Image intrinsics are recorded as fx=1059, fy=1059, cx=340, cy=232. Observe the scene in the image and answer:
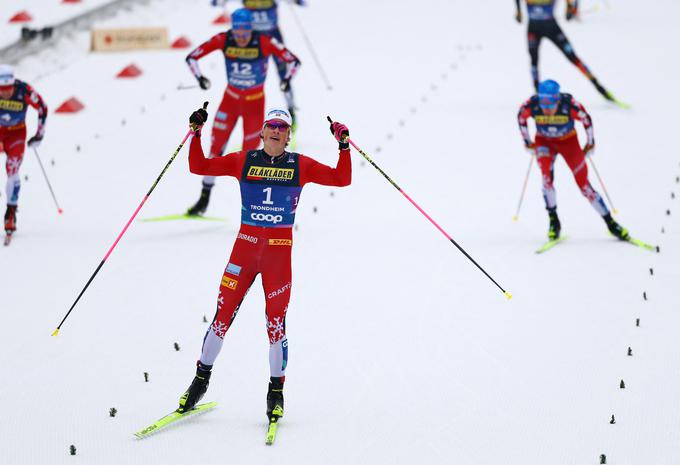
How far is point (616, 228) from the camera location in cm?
928

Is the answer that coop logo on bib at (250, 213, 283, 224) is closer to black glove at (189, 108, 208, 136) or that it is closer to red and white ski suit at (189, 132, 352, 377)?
red and white ski suit at (189, 132, 352, 377)

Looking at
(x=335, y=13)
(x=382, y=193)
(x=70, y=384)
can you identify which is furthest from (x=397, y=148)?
(x=335, y=13)

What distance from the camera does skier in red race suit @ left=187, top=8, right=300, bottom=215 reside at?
996 centimetres

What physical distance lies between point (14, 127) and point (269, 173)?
14.6ft

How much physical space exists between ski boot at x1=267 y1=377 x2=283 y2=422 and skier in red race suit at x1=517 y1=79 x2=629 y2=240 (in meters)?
4.04

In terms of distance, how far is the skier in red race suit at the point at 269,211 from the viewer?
5980mm

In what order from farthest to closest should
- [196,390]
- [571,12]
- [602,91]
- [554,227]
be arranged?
[571,12]
[602,91]
[554,227]
[196,390]

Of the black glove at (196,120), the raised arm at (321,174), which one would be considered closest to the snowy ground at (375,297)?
the raised arm at (321,174)

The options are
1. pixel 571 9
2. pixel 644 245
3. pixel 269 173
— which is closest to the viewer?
pixel 269 173

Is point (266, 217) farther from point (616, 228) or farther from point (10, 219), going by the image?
point (10, 219)

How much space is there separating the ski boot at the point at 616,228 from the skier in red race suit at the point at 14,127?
5099 mm

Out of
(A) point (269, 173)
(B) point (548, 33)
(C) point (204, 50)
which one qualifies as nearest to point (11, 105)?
(C) point (204, 50)

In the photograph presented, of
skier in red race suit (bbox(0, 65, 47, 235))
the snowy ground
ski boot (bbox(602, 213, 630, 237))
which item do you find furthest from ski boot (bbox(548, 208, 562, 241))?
skier in red race suit (bbox(0, 65, 47, 235))

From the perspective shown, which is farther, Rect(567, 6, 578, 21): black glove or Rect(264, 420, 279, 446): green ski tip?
Rect(567, 6, 578, 21): black glove
